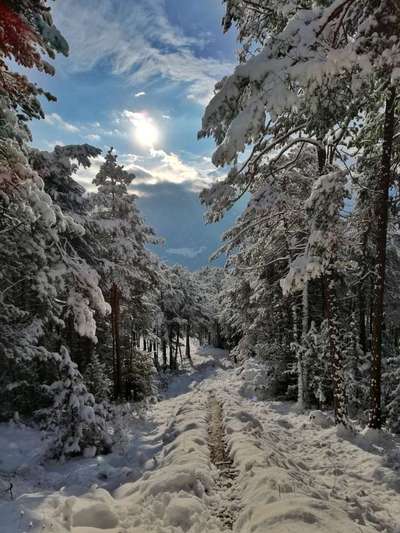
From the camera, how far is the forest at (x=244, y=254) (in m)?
5.00

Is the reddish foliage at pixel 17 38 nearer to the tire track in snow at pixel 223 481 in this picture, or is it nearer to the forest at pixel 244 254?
the forest at pixel 244 254

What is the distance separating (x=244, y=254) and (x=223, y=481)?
39.7 feet

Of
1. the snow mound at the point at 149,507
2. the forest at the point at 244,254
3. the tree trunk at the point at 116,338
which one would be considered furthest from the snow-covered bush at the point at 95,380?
the snow mound at the point at 149,507

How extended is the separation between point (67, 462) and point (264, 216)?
9447mm

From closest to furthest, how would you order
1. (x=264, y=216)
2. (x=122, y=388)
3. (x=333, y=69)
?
1. (x=333, y=69)
2. (x=264, y=216)
3. (x=122, y=388)

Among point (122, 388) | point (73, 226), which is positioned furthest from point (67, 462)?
point (122, 388)

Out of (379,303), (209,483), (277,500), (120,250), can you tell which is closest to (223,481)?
(209,483)

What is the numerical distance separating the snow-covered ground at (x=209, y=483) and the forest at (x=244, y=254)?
0.08 meters

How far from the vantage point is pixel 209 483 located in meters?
6.41

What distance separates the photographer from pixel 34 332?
10.5 m

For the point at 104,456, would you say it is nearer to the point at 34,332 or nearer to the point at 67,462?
the point at 67,462

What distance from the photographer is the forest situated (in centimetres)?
500

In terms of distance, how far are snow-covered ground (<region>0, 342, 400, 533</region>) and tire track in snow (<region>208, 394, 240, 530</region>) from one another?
0.10 ft

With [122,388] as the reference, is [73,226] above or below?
above
